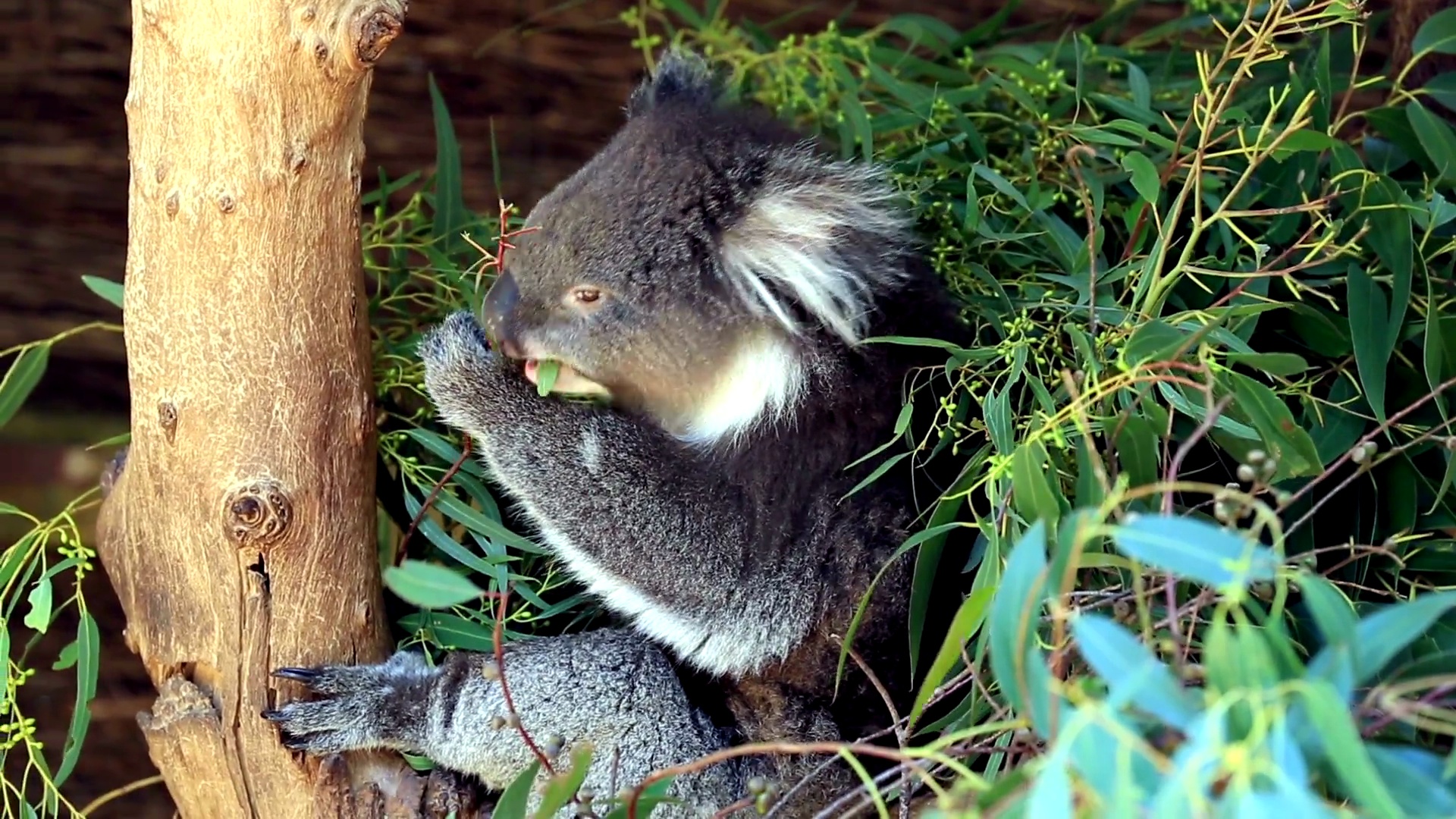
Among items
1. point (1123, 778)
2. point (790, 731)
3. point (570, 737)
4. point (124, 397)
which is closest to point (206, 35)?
point (570, 737)

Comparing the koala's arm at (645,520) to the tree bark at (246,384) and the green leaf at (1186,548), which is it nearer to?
the tree bark at (246,384)

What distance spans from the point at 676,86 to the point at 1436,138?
147 centimetres

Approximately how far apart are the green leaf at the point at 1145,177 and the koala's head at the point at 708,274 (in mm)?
415

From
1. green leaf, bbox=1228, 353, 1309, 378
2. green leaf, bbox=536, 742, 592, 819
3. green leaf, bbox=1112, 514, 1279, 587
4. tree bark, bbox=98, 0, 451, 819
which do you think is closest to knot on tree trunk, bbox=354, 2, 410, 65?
tree bark, bbox=98, 0, 451, 819

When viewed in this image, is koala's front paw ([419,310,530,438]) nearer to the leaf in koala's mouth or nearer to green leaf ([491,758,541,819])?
the leaf in koala's mouth

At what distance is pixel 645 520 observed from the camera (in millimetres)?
2406

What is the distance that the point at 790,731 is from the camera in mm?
2523

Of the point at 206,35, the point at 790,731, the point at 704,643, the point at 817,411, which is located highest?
the point at 206,35

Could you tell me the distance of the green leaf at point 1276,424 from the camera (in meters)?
1.93

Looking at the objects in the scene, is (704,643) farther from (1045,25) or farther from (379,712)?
(1045,25)

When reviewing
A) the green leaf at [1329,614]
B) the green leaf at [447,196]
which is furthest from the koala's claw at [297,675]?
the green leaf at [1329,614]

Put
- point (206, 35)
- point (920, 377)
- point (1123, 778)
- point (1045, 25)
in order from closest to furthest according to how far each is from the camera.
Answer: point (1123, 778) < point (206, 35) < point (920, 377) < point (1045, 25)

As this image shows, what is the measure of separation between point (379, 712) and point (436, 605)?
1.01m

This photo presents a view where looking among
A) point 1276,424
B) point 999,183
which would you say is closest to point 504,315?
point 999,183
